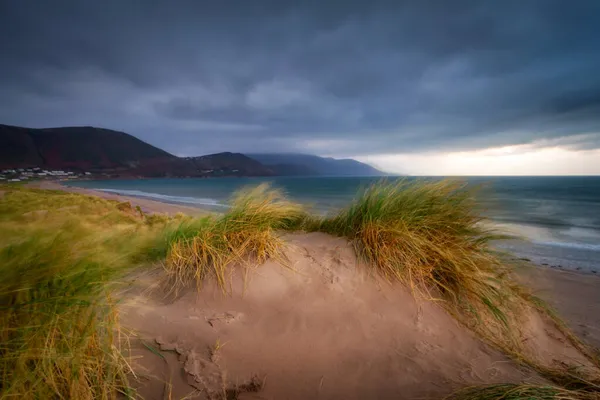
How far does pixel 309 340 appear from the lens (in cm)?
262

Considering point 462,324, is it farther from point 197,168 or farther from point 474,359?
point 197,168

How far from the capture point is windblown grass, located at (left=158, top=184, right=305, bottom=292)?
10.8ft

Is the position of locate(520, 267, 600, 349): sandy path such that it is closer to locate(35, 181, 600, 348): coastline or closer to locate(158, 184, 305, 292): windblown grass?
locate(35, 181, 600, 348): coastline

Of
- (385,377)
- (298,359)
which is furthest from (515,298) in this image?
(298,359)

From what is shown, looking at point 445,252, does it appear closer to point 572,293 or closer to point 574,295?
point 574,295

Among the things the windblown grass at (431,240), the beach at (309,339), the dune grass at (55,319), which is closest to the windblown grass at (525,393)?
the beach at (309,339)

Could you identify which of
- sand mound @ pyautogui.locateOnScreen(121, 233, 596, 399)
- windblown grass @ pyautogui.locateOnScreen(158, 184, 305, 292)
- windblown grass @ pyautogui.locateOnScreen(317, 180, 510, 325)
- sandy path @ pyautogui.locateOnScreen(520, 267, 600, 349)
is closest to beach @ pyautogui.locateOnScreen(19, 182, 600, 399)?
sand mound @ pyautogui.locateOnScreen(121, 233, 596, 399)

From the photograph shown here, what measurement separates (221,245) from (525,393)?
303cm

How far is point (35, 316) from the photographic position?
1651 millimetres

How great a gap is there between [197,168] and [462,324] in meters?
139

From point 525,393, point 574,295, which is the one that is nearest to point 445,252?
point 525,393

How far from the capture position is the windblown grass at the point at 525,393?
5.27 ft

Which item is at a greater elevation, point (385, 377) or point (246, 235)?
point (246, 235)

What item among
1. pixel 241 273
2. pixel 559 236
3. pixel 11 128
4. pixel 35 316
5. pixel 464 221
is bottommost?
pixel 559 236
